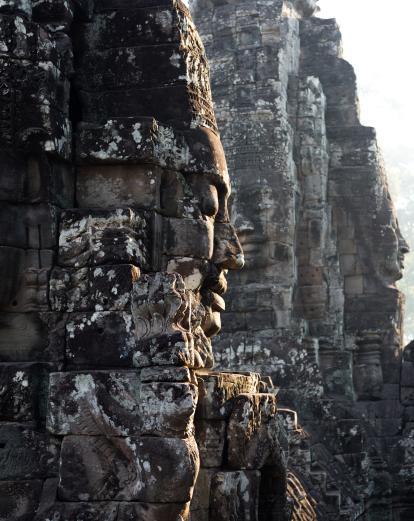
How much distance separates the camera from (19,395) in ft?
24.2

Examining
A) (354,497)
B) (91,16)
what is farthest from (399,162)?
(91,16)

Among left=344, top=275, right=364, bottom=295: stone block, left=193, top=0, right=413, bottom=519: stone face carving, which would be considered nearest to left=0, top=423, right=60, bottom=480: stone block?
left=193, top=0, right=413, bottom=519: stone face carving

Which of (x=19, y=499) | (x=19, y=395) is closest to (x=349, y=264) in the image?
(x=19, y=395)

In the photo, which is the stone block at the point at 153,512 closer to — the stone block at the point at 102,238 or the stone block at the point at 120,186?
the stone block at the point at 102,238

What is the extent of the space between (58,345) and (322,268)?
37.9 ft

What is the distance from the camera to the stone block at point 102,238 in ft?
24.6

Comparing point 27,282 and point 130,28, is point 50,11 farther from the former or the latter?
point 27,282

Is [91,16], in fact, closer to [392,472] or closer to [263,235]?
[263,235]

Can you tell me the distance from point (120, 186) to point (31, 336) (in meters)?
1.15

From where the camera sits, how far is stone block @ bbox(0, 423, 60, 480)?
727cm

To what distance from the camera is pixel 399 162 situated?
7306cm

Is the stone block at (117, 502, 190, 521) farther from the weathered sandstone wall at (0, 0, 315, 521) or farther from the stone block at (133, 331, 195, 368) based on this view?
the stone block at (133, 331, 195, 368)

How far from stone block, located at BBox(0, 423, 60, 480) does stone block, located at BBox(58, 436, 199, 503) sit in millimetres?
290

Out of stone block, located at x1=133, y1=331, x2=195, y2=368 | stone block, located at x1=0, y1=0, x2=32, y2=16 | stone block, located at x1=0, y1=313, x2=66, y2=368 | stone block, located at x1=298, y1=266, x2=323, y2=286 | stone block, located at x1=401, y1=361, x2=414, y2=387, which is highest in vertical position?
stone block, located at x1=298, y1=266, x2=323, y2=286
